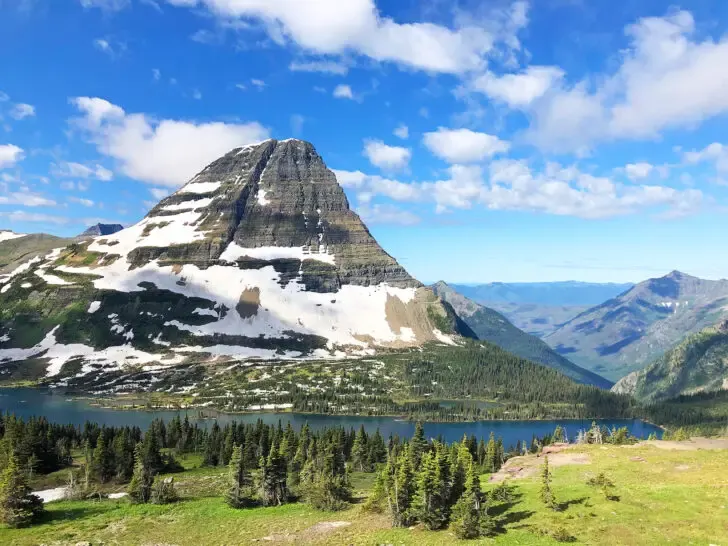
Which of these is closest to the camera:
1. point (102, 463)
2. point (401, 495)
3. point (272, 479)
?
point (401, 495)

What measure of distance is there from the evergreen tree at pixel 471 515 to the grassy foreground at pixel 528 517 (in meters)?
1.34

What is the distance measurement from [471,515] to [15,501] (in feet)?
178

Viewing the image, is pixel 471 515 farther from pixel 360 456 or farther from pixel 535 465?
pixel 360 456

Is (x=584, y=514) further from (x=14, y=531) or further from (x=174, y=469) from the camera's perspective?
(x=174, y=469)

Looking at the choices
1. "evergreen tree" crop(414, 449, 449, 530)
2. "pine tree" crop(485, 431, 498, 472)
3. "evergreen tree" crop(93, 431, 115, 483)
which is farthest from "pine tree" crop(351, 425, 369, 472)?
"evergreen tree" crop(414, 449, 449, 530)

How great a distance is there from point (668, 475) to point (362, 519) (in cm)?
3761

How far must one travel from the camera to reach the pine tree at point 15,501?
60.2 metres

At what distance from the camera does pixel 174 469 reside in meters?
120

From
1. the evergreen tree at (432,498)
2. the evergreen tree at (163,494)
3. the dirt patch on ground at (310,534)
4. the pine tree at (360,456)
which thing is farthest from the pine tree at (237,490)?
the pine tree at (360,456)

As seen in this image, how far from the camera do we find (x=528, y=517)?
50969 millimetres

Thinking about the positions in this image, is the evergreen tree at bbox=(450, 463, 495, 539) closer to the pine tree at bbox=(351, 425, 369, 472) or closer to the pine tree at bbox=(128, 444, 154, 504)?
the pine tree at bbox=(128, 444, 154, 504)

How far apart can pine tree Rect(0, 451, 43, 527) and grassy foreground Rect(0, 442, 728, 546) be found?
77.4 inches

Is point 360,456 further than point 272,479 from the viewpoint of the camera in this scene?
Yes

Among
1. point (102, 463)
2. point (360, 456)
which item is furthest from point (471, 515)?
point (360, 456)
